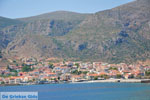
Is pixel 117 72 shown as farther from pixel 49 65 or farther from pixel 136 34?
pixel 136 34

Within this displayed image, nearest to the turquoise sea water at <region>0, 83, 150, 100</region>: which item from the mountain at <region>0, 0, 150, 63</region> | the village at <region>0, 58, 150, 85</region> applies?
the village at <region>0, 58, 150, 85</region>

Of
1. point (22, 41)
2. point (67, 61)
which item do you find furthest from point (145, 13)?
point (22, 41)

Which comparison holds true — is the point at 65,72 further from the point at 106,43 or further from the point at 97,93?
the point at 97,93

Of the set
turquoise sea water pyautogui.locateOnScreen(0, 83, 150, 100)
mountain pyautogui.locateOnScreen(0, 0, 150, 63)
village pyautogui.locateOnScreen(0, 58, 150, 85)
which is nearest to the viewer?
turquoise sea water pyautogui.locateOnScreen(0, 83, 150, 100)

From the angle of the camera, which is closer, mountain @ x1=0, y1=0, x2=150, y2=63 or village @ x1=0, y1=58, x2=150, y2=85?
village @ x1=0, y1=58, x2=150, y2=85

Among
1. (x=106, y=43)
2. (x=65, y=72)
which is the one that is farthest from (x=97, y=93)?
(x=106, y=43)

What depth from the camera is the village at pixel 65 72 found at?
139 m

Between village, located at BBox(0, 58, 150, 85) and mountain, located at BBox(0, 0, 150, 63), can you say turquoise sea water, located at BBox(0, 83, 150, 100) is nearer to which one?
village, located at BBox(0, 58, 150, 85)

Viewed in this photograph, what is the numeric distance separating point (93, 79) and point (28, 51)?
54.9 meters

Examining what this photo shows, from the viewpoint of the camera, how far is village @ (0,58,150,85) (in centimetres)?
13862

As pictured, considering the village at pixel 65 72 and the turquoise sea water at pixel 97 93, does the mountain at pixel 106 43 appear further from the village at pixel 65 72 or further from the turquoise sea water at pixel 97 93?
the turquoise sea water at pixel 97 93

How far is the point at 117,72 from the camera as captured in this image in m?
149

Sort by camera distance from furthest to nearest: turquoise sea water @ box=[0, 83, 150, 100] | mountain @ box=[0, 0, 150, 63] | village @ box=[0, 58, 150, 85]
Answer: mountain @ box=[0, 0, 150, 63], village @ box=[0, 58, 150, 85], turquoise sea water @ box=[0, 83, 150, 100]

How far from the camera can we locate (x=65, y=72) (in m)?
157
